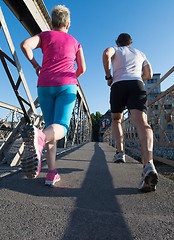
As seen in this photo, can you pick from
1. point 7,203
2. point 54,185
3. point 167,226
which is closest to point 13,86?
point 54,185

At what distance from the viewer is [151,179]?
139 cm

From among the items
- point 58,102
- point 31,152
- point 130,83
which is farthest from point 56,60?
point 31,152

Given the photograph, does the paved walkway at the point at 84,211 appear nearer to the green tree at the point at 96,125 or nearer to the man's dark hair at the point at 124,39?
the man's dark hair at the point at 124,39

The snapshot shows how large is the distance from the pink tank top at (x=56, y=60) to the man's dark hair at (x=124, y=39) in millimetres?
741

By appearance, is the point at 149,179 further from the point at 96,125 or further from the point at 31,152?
the point at 96,125

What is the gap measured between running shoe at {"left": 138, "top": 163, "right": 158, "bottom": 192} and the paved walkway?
53mm

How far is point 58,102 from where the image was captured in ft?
5.23

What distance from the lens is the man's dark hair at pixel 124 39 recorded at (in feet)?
7.11

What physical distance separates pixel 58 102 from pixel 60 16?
2.85 feet

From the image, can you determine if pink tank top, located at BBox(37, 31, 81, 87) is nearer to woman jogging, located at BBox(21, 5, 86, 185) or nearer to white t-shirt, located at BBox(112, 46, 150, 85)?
woman jogging, located at BBox(21, 5, 86, 185)

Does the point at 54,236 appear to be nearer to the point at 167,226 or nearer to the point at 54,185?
the point at 167,226

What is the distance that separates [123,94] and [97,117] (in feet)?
198

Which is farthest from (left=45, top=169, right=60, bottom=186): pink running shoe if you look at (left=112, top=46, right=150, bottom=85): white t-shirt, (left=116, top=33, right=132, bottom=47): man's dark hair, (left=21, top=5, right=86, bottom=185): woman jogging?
(left=116, top=33, right=132, bottom=47): man's dark hair

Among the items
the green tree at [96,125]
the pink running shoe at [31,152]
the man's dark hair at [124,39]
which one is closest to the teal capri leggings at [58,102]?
the pink running shoe at [31,152]
